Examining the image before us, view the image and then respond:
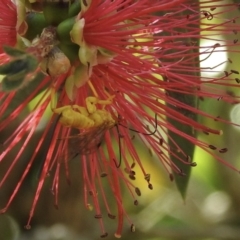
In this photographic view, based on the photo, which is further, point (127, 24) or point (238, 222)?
point (238, 222)

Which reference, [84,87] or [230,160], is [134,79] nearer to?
[84,87]

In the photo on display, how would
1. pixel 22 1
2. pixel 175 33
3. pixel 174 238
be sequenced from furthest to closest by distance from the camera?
pixel 174 238 < pixel 175 33 < pixel 22 1

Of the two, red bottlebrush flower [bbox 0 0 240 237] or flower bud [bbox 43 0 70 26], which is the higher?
flower bud [bbox 43 0 70 26]

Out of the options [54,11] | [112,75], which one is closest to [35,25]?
[54,11]

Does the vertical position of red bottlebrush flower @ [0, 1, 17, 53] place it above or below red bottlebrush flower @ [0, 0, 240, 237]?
above

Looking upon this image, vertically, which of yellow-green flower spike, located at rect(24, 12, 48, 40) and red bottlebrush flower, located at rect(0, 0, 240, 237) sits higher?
yellow-green flower spike, located at rect(24, 12, 48, 40)

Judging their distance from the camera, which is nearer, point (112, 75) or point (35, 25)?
point (35, 25)

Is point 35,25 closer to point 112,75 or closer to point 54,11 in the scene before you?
point 54,11

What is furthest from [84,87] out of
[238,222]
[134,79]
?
Result: [238,222]
